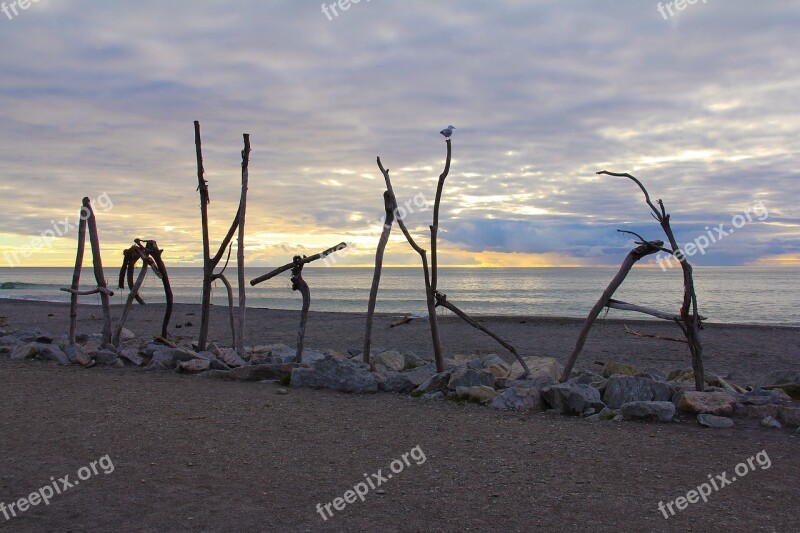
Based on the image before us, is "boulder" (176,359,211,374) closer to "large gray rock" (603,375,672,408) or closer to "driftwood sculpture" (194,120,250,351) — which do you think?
"driftwood sculpture" (194,120,250,351)

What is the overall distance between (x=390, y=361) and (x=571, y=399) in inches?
171

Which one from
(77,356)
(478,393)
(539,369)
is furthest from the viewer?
(77,356)

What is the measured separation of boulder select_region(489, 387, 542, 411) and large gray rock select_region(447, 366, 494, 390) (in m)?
0.70

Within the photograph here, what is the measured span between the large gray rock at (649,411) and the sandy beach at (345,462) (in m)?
0.18

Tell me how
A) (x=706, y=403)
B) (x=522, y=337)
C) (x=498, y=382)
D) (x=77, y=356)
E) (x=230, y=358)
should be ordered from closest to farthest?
Answer: (x=706, y=403) < (x=498, y=382) < (x=230, y=358) < (x=77, y=356) < (x=522, y=337)

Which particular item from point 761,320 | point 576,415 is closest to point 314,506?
point 576,415

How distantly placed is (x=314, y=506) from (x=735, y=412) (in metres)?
5.21

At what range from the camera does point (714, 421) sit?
23.5 feet

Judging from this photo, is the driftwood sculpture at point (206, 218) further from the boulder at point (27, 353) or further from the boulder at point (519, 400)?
the boulder at point (519, 400)

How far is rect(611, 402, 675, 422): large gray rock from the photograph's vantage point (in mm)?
7324

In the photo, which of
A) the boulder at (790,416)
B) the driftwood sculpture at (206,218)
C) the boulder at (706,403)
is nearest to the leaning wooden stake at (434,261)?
the driftwood sculpture at (206,218)

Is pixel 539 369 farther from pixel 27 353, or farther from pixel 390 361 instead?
pixel 27 353

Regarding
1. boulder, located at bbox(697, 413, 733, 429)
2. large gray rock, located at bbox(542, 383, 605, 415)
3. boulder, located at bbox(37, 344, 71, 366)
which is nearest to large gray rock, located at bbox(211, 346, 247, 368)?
boulder, located at bbox(37, 344, 71, 366)

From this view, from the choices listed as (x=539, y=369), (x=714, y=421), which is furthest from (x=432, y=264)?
(x=714, y=421)
